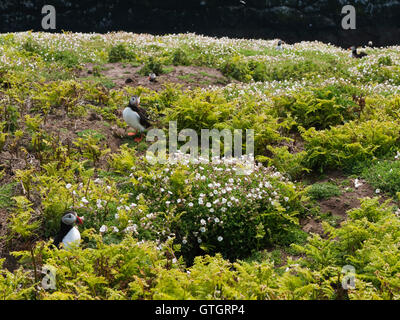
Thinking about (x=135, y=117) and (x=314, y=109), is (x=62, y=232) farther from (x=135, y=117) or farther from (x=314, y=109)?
(x=314, y=109)

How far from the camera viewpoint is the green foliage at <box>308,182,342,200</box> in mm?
9359

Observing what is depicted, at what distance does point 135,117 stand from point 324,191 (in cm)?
537

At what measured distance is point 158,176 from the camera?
874cm

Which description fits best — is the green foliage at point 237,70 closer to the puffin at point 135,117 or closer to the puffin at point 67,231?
the puffin at point 135,117

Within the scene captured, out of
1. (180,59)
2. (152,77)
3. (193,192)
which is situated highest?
(180,59)

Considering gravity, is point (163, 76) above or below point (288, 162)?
above

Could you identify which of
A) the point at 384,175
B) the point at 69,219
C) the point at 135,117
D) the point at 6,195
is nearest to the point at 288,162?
the point at 384,175

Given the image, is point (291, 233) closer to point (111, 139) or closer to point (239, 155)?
point (239, 155)

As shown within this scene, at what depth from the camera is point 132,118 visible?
11.4 metres

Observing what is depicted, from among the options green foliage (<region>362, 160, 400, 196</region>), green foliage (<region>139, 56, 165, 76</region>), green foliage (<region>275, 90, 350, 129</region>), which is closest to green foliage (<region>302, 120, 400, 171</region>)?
green foliage (<region>362, 160, 400, 196</region>)

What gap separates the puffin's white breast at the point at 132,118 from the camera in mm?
11336

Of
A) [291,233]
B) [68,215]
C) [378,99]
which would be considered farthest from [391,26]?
[68,215]

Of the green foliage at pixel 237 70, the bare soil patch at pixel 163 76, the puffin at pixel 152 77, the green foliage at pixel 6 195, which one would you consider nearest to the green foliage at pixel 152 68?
the bare soil patch at pixel 163 76
